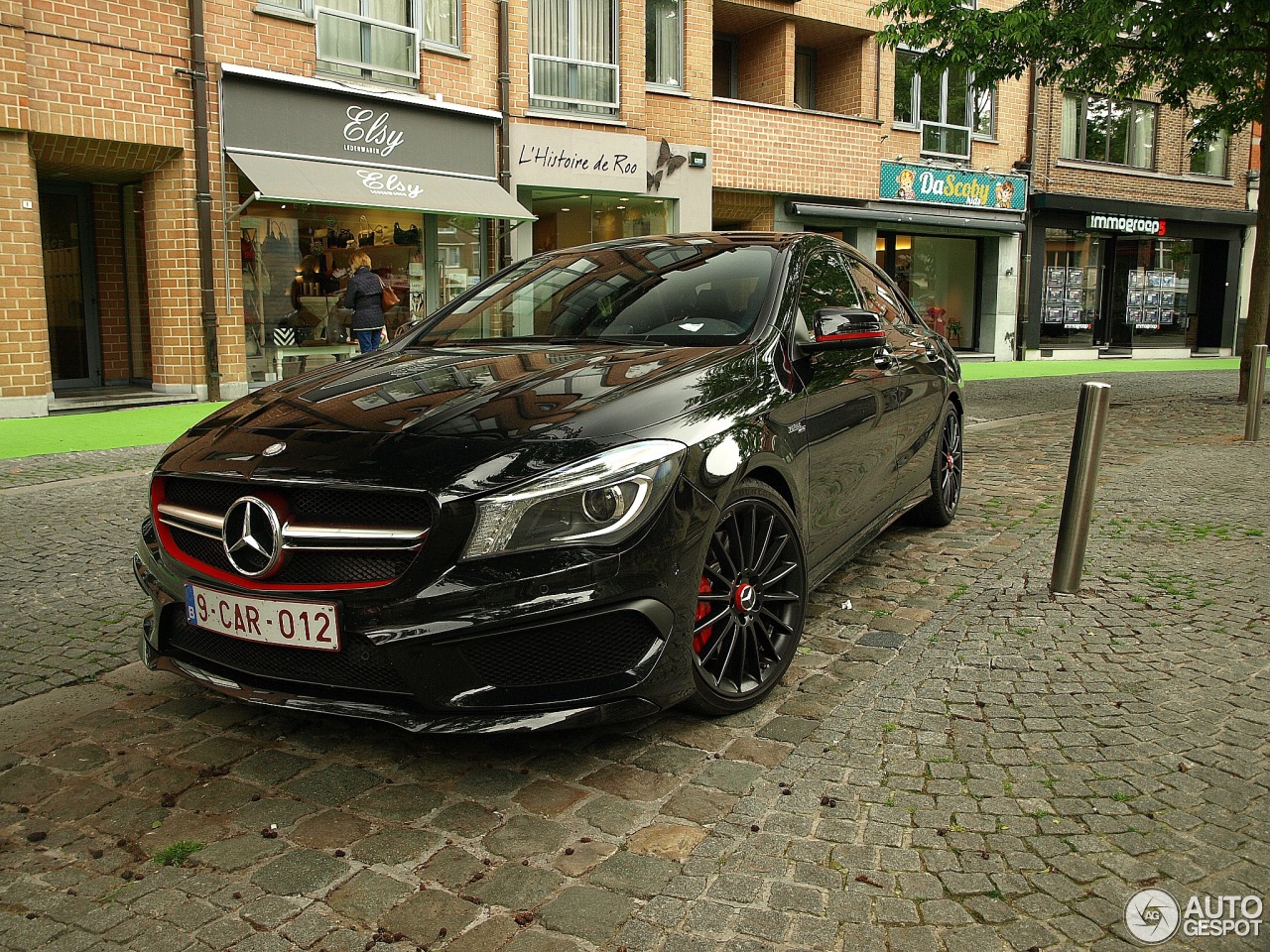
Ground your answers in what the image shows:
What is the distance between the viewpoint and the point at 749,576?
3.34m

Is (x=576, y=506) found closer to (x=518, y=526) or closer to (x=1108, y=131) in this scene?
(x=518, y=526)

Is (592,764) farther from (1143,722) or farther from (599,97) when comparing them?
(599,97)

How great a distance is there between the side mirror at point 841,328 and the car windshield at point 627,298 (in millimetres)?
237

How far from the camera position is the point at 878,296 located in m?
5.41

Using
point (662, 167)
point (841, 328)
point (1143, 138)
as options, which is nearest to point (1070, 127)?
point (1143, 138)

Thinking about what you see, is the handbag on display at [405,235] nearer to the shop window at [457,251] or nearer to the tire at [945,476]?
the shop window at [457,251]

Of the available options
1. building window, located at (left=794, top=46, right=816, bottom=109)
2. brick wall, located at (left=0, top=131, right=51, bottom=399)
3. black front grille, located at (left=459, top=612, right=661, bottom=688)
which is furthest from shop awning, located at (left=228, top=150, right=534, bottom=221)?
black front grille, located at (left=459, top=612, right=661, bottom=688)

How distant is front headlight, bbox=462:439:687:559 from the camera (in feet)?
8.79

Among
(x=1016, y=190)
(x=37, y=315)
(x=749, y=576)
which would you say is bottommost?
(x=749, y=576)

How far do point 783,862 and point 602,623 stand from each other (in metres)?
0.73

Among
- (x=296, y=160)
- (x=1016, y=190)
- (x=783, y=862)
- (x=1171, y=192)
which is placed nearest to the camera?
(x=783, y=862)

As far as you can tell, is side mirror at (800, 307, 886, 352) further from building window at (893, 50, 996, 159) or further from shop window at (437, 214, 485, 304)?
building window at (893, 50, 996, 159)

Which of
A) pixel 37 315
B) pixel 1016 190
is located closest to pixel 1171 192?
pixel 1016 190

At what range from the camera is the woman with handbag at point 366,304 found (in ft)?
47.4
